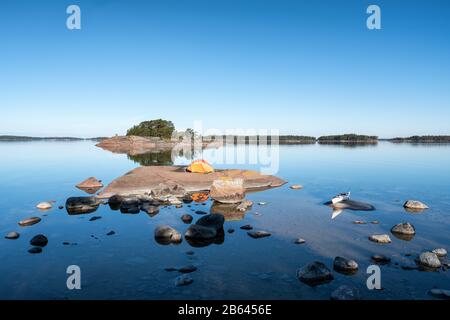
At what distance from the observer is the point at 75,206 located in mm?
26781

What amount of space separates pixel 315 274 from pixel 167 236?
890 cm

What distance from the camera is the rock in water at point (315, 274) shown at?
13616 mm

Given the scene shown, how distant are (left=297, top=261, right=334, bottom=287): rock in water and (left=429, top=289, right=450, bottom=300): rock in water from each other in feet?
12.1

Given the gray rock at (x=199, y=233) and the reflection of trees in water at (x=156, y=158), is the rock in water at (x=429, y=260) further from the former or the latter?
the reflection of trees in water at (x=156, y=158)

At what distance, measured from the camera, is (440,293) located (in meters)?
12.4

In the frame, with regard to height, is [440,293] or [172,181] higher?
[172,181]

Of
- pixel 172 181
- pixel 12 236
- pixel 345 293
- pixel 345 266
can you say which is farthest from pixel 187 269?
pixel 172 181

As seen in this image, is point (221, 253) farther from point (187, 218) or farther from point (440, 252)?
point (440, 252)

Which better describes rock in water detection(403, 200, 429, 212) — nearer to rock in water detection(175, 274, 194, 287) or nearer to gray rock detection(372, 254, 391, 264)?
gray rock detection(372, 254, 391, 264)

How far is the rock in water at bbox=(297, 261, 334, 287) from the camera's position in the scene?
44.7ft

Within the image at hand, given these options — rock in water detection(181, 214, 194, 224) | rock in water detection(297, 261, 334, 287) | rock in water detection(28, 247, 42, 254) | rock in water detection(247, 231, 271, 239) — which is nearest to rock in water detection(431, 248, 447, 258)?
rock in water detection(297, 261, 334, 287)
